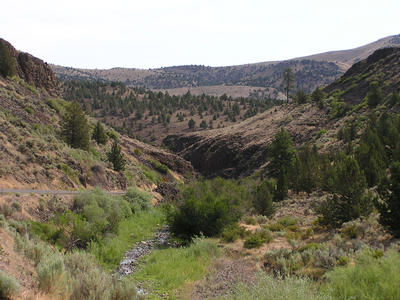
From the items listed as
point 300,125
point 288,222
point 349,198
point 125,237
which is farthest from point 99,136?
point 349,198

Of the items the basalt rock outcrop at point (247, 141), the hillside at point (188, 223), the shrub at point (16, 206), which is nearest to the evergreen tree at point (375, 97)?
the hillside at point (188, 223)

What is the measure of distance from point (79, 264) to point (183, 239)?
34.0 ft

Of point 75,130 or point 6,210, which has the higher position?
point 75,130

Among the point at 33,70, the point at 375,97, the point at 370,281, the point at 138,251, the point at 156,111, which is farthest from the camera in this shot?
the point at 156,111

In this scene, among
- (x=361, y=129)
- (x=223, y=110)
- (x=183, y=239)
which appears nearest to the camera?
(x=183, y=239)

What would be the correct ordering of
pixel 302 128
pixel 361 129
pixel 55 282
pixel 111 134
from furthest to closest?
1. pixel 302 128
2. pixel 111 134
3. pixel 361 129
4. pixel 55 282

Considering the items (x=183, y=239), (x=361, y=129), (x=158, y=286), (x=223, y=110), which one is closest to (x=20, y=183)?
(x=183, y=239)

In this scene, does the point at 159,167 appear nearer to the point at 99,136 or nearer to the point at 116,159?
the point at 99,136

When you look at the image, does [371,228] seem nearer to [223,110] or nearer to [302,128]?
[302,128]

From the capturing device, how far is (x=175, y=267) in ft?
49.3

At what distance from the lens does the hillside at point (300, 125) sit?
5972 centimetres

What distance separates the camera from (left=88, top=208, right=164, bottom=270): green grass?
16.0 meters

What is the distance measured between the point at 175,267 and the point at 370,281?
9.21 m

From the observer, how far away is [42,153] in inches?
1046
